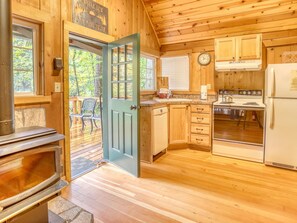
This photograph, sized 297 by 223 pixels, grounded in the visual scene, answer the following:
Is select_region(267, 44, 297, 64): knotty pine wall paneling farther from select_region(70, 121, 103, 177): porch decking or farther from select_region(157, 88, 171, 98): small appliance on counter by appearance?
select_region(70, 121, 103, 177): porch decking

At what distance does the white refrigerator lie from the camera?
9.57ft

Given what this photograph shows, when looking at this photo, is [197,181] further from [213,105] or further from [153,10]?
[153,10]

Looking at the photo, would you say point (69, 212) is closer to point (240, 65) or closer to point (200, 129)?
point (200, 129)

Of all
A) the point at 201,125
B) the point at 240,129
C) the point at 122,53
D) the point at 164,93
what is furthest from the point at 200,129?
the point at 122,53

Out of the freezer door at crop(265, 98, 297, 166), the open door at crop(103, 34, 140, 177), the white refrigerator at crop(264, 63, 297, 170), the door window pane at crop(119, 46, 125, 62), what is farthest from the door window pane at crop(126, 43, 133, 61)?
the freezer door at crop(265, 98, 297, 166)

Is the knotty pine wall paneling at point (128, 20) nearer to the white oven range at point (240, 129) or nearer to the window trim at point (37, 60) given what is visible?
Result: the window trim at point (37, 60)

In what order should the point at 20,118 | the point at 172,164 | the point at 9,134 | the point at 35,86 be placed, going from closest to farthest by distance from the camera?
the point at 9,134, the point at 20,118, the point at 35,86, the point at 172,164

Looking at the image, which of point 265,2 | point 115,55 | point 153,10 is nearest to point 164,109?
point 115,55

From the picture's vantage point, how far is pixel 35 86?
2273 mm

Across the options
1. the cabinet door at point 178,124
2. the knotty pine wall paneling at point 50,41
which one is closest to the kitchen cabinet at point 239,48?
the cabinet door at point 178,124

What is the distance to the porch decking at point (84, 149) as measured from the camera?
313cm

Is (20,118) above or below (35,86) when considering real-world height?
below

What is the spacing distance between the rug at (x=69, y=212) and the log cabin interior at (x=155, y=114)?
0.08ft

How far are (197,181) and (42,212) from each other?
181 cm
